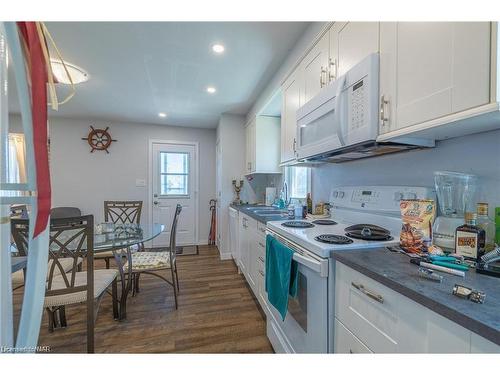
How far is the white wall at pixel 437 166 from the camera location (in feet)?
3.02

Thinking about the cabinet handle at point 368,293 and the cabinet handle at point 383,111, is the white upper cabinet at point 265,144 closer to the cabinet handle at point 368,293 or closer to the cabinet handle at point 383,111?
the cabinet handle at point 383,111

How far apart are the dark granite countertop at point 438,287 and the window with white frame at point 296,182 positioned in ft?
5.97

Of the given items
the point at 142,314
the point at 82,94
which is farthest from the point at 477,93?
the point at 82,94

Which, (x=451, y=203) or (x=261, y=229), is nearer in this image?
(x=451, y=203)

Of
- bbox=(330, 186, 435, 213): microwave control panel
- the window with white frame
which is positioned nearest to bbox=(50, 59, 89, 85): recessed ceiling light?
the window with white frame

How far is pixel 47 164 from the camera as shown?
574mm

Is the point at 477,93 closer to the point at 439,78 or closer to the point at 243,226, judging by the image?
the point at 439,78

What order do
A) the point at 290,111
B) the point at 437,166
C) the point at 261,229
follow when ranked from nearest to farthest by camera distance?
the point at 437,166
the point at 261,229
the point at 290,111

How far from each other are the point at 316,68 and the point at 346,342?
1683 mm

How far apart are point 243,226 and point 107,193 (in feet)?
9.92

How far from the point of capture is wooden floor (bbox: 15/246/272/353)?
1660 mm

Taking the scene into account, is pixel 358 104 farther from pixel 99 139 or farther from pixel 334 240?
pixel 99 139

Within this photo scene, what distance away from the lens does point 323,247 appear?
1.04m

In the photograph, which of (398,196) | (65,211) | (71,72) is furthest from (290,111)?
(65,211)
